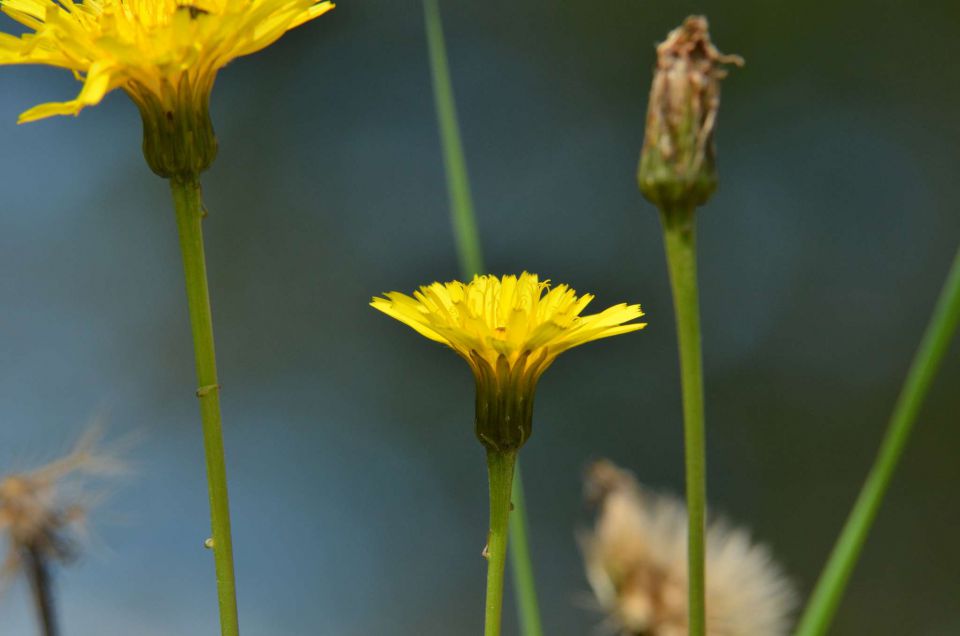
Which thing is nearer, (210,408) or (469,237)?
(210,408)

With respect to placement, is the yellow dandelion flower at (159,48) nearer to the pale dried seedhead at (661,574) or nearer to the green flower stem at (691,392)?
the green flower stem at (691,392)

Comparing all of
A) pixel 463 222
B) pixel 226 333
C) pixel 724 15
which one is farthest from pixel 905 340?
pixel 463 222

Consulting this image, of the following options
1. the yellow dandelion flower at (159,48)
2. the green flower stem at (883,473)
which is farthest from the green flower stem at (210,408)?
the green flower stem at (883,473)

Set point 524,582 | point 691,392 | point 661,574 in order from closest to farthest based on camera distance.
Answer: point 691,392 < point 524,582 < point 661,574

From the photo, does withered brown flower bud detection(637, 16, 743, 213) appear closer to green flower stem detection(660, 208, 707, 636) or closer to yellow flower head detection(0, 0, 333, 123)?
green flower stem detection(660, 208, 707, 636)

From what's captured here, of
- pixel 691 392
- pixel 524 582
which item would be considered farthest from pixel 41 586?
pixel 691 392

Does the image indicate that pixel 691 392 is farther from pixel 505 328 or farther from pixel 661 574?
pixel 661 574

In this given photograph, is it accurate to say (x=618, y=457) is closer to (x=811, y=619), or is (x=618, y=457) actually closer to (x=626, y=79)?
(x=626, y=79)
